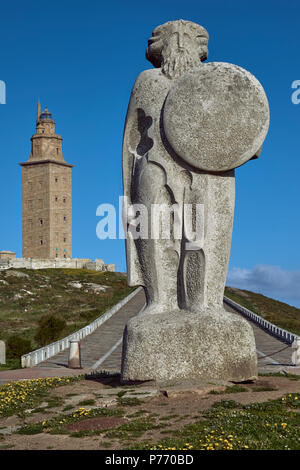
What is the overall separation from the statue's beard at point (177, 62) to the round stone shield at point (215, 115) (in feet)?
1.55

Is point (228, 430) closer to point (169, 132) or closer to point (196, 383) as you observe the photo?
point (196, 383)

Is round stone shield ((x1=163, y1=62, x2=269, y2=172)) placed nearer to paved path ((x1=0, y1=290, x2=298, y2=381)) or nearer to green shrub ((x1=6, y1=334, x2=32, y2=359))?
paved path ((x1=0, y1=290, x2=298, y2=381))

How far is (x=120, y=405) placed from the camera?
7324 millimetres

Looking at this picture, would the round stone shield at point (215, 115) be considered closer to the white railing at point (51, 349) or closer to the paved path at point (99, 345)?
the paved path at point (99, 345)

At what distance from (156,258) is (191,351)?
145 cm

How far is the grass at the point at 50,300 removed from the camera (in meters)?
29.5

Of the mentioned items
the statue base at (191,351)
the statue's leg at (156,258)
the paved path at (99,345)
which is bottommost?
the paved path at (99,345)

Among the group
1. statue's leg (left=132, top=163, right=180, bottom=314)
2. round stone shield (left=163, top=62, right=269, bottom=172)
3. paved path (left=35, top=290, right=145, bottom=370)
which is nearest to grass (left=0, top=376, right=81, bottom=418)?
statue's leg (left=132, top=163, right=180, bottom=314)

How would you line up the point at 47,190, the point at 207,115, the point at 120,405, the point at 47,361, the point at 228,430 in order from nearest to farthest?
the point at 228,430, the point at 120,405, the point at 207,115, the point at 47,361, the point at 47,190

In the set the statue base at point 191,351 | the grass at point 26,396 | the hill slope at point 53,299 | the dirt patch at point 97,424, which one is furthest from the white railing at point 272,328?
the dirt patch at point 97,424

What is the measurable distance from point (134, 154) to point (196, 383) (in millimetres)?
3362

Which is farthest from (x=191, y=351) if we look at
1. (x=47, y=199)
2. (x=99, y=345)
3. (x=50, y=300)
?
(x=47, y=199)

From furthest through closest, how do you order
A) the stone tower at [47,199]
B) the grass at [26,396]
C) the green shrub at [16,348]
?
the stone tower at [47,199]
the green shrub at [16,348]
the grass at [26,396]

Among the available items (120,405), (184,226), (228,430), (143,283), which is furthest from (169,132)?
(228,430)
